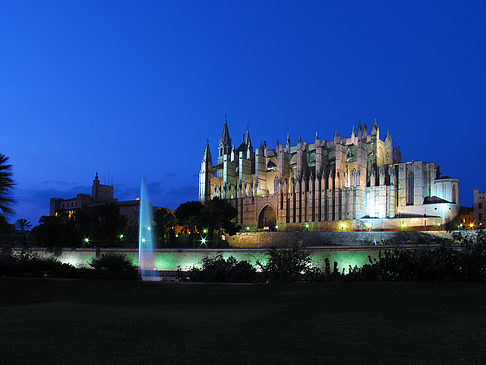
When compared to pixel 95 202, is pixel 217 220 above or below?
below

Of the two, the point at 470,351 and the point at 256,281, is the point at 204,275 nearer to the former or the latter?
the point at 256,281

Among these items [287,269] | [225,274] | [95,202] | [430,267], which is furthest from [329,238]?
[95,202]

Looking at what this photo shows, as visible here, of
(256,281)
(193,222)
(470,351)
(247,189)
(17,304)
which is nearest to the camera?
(470,351)

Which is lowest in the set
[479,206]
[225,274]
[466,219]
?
[225,274]

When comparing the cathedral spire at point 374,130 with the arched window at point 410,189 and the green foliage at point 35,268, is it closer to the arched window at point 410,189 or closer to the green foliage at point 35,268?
the arched window at point 410,189

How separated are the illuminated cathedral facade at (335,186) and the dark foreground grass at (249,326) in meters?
45.5

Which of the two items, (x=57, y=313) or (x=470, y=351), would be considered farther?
(x=57, y=313)

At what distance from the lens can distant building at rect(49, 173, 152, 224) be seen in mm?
91688

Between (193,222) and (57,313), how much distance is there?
154ft

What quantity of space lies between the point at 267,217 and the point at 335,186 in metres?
14.1

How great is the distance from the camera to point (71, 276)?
22.1 metres

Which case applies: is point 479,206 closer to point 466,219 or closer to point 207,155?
point 466,219

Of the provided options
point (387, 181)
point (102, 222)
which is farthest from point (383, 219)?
point (102, 222)

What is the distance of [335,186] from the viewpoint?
66188 millimetres
